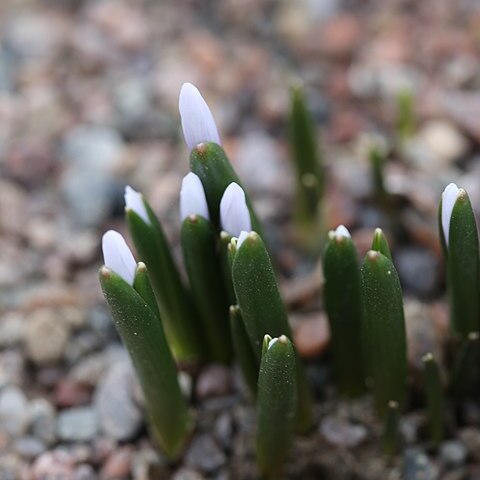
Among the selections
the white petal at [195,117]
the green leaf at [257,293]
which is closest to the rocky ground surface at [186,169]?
the green leaf at [257,293]

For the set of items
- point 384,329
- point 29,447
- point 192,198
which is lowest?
point 29,447

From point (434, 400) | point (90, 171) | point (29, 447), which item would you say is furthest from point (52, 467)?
point (90, 171)

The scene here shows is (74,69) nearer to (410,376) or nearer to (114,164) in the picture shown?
(114,164)

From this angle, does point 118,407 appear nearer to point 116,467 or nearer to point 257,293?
point 116,467

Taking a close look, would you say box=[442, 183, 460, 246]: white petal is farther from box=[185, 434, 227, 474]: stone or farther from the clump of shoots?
box=[185, 434, 227, 474]: stone

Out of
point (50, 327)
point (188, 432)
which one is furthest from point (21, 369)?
point (188, 432)

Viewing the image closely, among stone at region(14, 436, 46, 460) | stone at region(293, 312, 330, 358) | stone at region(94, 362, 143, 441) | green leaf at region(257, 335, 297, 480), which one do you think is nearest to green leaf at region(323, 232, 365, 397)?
stone at region(293, 312, 330, 358)

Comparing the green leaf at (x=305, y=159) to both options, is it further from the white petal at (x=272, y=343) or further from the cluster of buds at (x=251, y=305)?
the white petal at (x=272, y=343)
